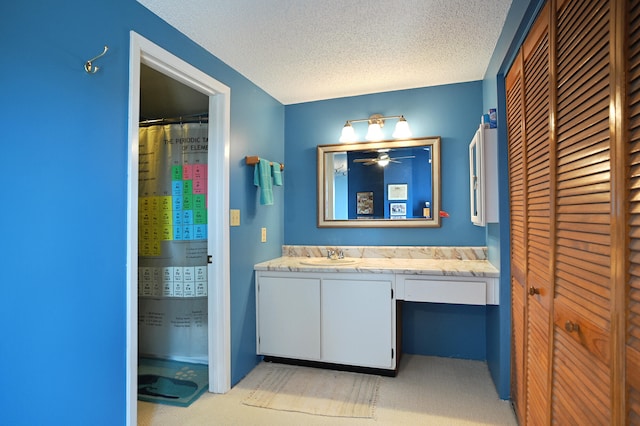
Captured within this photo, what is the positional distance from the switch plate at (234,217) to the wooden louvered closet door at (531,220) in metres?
1.79

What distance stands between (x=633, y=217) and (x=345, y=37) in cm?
175

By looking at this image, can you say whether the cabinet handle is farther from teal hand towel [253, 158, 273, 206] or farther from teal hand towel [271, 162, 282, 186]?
teal hand towel [271, 162, 282, 186]

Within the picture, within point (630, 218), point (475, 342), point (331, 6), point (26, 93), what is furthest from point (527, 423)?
point (26, 93)

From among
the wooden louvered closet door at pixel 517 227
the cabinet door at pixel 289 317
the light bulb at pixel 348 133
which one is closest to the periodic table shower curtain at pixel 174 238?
the cabinet door at pixel 289 317

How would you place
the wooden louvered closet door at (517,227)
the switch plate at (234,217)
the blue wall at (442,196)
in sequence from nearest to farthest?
the wooden louvered closet door at (517,227) < the switch plate at (234,217) < the blue wall at (442,196)

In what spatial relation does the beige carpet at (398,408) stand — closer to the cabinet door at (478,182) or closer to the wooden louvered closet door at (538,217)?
the wooden louvered closet door at (538,217)

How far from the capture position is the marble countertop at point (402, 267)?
7.32ft

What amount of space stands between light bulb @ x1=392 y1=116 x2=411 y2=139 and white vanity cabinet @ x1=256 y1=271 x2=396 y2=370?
4.06 feet

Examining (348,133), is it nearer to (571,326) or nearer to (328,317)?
(328,317)

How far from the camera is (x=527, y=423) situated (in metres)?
1.59

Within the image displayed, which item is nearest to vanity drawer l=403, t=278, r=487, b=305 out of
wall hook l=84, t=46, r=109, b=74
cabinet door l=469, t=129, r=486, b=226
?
cabinet door l=469, t=129, r=486, b=226

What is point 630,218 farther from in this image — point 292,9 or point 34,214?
point 34,214

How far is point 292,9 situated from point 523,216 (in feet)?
5.19

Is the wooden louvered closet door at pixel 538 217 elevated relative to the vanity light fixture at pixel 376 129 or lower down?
lower down
